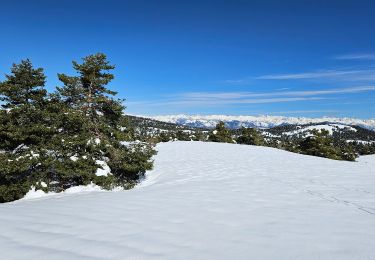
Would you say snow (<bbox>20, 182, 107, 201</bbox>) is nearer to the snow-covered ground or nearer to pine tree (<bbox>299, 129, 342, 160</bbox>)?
the snow-covered ground

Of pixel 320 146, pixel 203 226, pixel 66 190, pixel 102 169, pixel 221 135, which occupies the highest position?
pixel 221 135

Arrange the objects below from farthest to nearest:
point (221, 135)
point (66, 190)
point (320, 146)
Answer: point (221, 135), point (320, 146), point (66, 190)

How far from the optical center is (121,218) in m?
7.46

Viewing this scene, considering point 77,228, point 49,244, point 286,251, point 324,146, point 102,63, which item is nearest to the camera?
point 286,251

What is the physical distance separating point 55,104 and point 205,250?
47.9 feet

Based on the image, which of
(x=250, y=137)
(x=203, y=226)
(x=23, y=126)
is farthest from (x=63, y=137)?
(x=250, y=137)

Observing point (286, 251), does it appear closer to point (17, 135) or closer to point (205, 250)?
point (205, 250)

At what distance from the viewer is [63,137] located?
55.1ft

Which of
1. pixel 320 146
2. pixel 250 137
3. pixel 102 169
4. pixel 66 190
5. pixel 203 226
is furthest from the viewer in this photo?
pixel 250 137

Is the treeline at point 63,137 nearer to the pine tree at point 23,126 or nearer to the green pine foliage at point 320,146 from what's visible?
the pine tree at point 23,126

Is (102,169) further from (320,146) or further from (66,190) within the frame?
(320,146)

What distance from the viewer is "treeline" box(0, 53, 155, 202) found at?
16.1m

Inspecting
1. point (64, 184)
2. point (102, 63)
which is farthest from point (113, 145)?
point (102, 63)

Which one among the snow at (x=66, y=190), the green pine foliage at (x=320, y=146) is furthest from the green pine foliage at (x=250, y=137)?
the snow at (x=66, y=190)
